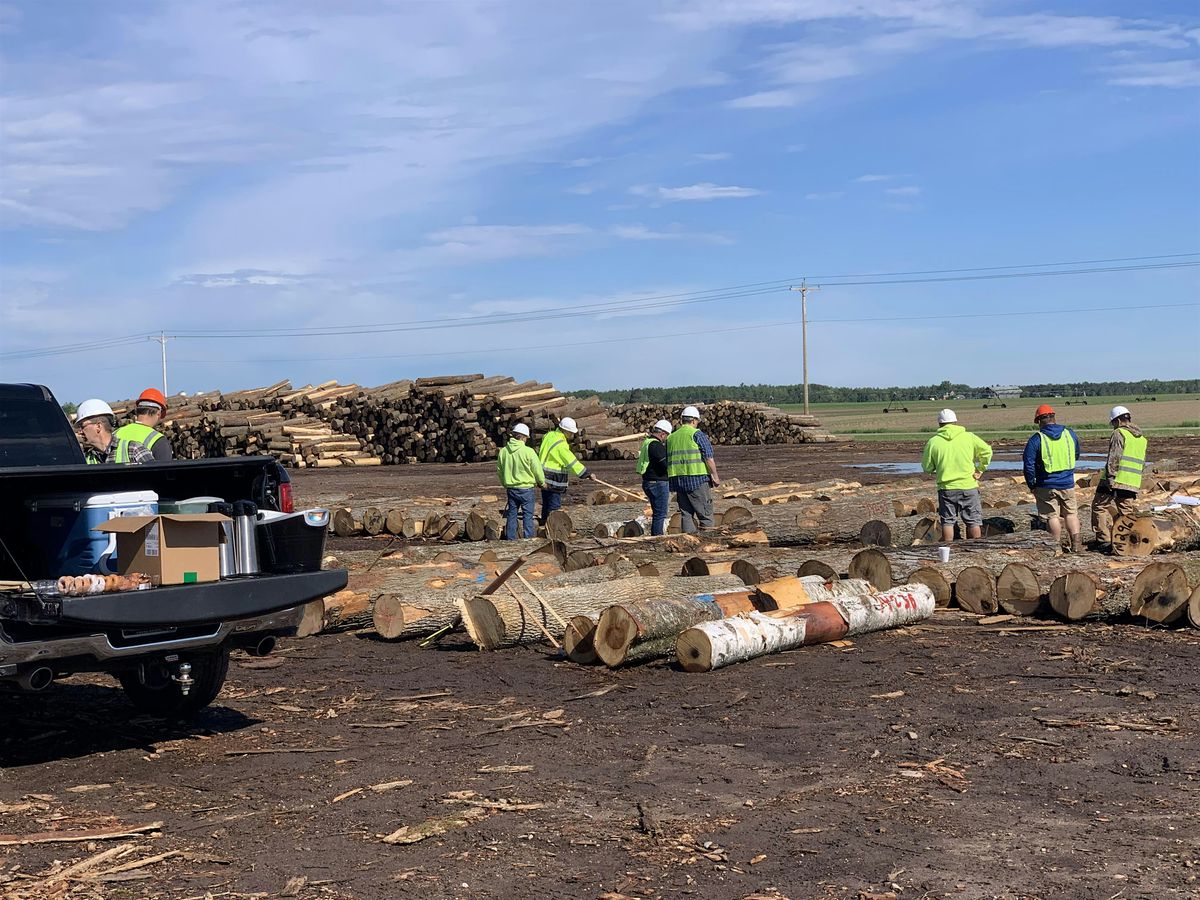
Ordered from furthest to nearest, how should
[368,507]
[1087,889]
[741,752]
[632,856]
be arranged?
[368,507]
[741,752]
[632,856]
[1087,889]

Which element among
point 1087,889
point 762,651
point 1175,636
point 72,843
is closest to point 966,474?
point 1175,636

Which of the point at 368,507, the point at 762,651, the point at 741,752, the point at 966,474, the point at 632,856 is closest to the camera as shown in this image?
the point at 632,856

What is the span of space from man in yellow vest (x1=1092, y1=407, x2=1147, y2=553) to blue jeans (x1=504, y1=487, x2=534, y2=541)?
7392mm

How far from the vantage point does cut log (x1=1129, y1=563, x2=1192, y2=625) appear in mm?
11211

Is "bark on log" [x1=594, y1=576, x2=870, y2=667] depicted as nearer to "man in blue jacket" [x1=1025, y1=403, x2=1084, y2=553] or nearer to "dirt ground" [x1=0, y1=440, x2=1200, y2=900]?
"dirt ground" [x1=0, y1=440, x2=1200, y2=900]

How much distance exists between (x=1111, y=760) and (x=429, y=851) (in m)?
3.89

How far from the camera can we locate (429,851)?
563cm

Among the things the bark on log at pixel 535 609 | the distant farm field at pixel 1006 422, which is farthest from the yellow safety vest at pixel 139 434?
the distant farm field at pixel 1006 422

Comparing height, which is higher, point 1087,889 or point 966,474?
point 966,474

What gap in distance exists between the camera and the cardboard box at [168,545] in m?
6.77

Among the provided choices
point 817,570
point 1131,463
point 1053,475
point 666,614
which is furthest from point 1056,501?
point 666,614

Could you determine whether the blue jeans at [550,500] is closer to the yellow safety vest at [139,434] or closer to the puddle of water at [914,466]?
the yellow safety vest at [139,434]

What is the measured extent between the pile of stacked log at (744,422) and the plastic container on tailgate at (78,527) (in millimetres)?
45488

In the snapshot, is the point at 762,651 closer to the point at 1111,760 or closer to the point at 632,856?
the point at 1111,760
